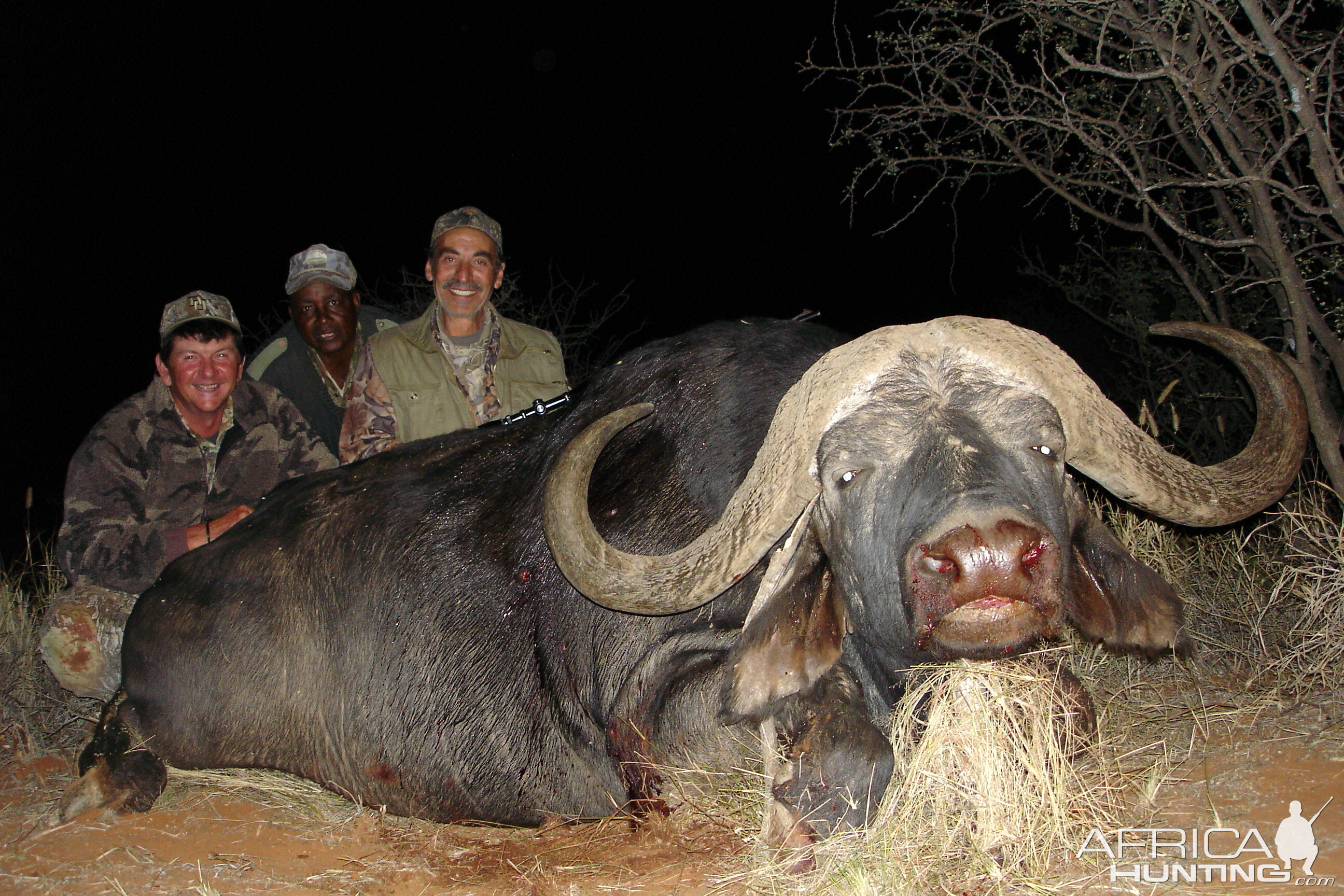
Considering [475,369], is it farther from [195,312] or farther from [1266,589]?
[1266,589]

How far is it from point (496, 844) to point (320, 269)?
407cm

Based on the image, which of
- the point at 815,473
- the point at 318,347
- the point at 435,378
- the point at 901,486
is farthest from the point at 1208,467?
the point at 318,347

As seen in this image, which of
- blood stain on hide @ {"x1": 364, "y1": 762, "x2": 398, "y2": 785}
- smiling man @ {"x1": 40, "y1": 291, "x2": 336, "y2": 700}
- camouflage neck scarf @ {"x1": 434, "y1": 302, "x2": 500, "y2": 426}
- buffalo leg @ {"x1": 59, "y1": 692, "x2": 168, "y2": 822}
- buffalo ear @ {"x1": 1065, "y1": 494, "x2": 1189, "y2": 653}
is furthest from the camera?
camouflage neck scarf @ {"x1": 434, "y1": 302, "x2": 500, "y2": 426}

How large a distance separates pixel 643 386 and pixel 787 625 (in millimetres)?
1274

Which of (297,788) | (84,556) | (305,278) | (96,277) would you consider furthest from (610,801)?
(96,277)

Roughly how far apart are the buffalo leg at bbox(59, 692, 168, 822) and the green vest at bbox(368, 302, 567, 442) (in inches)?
89.2

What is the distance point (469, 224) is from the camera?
611cm

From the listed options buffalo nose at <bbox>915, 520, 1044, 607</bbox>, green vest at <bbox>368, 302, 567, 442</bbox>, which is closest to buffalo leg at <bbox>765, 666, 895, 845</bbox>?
buffalo nose at <bbox>915, 520, 1044, 607</bbox>

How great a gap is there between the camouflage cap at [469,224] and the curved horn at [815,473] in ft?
11.2

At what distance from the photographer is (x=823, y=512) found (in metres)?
3.15

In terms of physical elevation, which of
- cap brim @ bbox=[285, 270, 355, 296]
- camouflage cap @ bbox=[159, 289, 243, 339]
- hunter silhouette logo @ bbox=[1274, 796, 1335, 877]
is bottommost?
hunter silhouette logo @ bbox=[1274, 796, 1335, 877]

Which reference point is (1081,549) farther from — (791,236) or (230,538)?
(791,236)

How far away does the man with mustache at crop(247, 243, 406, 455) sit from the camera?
20.2ft

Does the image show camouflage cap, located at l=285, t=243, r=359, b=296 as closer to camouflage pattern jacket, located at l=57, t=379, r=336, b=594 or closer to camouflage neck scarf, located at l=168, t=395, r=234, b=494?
camouflage pattern jacket, located at l=57, t=379, r=336, b=594
